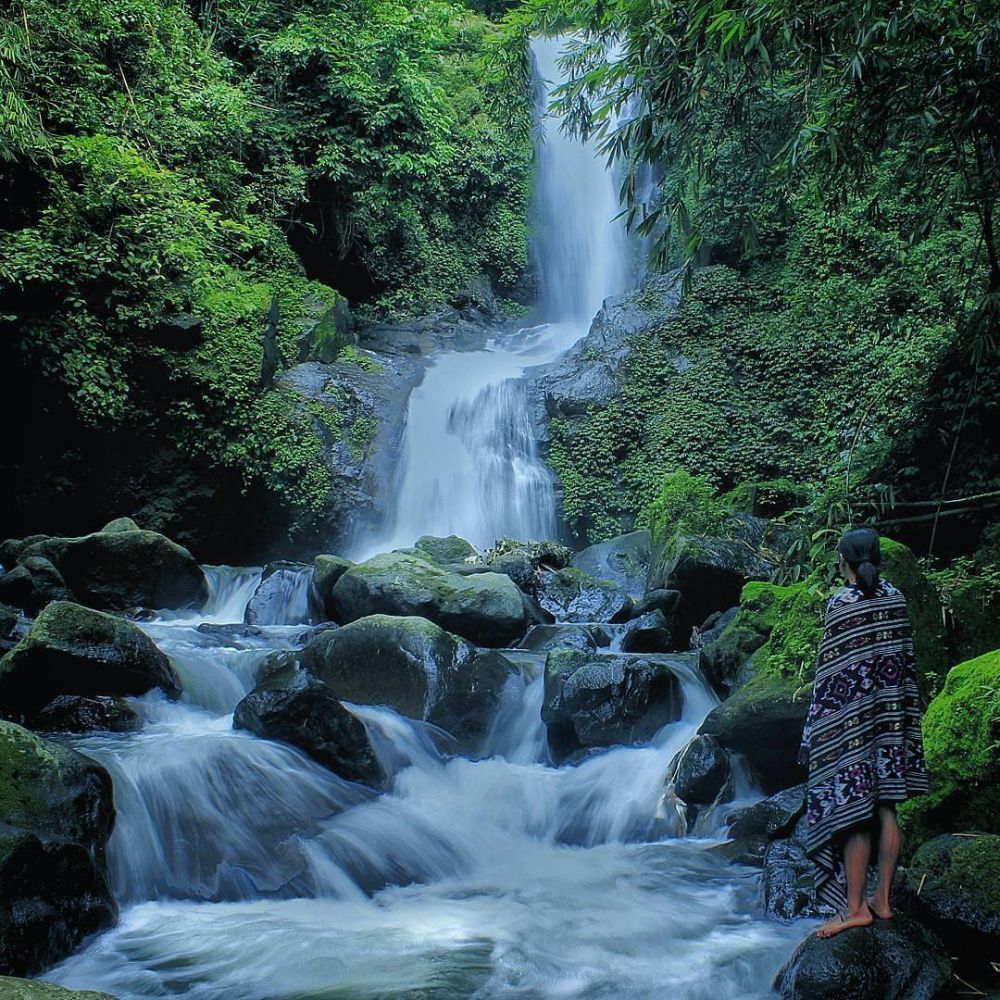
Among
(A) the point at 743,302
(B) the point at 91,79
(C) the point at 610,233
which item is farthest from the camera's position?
(C) the point at 610,233

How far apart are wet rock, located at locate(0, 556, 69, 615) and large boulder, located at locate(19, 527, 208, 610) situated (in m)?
0.46

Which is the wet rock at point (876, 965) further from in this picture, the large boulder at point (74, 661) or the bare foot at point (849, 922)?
the large boulder at point (74, 661)

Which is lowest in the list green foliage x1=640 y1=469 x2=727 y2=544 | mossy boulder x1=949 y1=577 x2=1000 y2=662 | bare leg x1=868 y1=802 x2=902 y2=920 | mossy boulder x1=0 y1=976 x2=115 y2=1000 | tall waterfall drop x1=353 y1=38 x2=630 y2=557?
mossy boulder x1=0 y1=976 x2=115 y2=1000

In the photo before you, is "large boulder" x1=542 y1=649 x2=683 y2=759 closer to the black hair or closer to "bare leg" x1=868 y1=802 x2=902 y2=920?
"bare leg" x1=868 y1=802 x2=902 y2=920

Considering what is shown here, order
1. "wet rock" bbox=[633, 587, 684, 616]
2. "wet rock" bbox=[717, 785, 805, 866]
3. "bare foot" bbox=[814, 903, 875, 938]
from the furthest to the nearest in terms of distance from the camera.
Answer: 1. "wet rock" bbox=[633, 587, 684, 616]
2. "wet rock" bbox=[717, 785, 805, 866]
3. "bare foot" bbox=[814, 903, 875, 938]

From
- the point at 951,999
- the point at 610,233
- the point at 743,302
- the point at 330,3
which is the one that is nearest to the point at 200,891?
the point at 951,999

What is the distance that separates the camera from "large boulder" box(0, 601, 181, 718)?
6699mm

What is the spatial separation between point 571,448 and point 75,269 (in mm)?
9480

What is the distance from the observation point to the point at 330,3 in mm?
18125

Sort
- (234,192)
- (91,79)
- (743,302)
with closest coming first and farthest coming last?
(91,79) → (234,192) → (743,302)

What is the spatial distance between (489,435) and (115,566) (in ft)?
28.0

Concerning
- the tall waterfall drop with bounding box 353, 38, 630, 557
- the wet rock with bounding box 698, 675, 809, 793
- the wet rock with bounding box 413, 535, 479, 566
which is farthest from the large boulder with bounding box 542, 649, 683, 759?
the tall waterfall drop with bounding box 353, 38, 630, 557

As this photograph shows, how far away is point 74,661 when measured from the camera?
6.87 meters

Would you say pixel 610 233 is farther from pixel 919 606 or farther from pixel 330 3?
pixel 919 606
